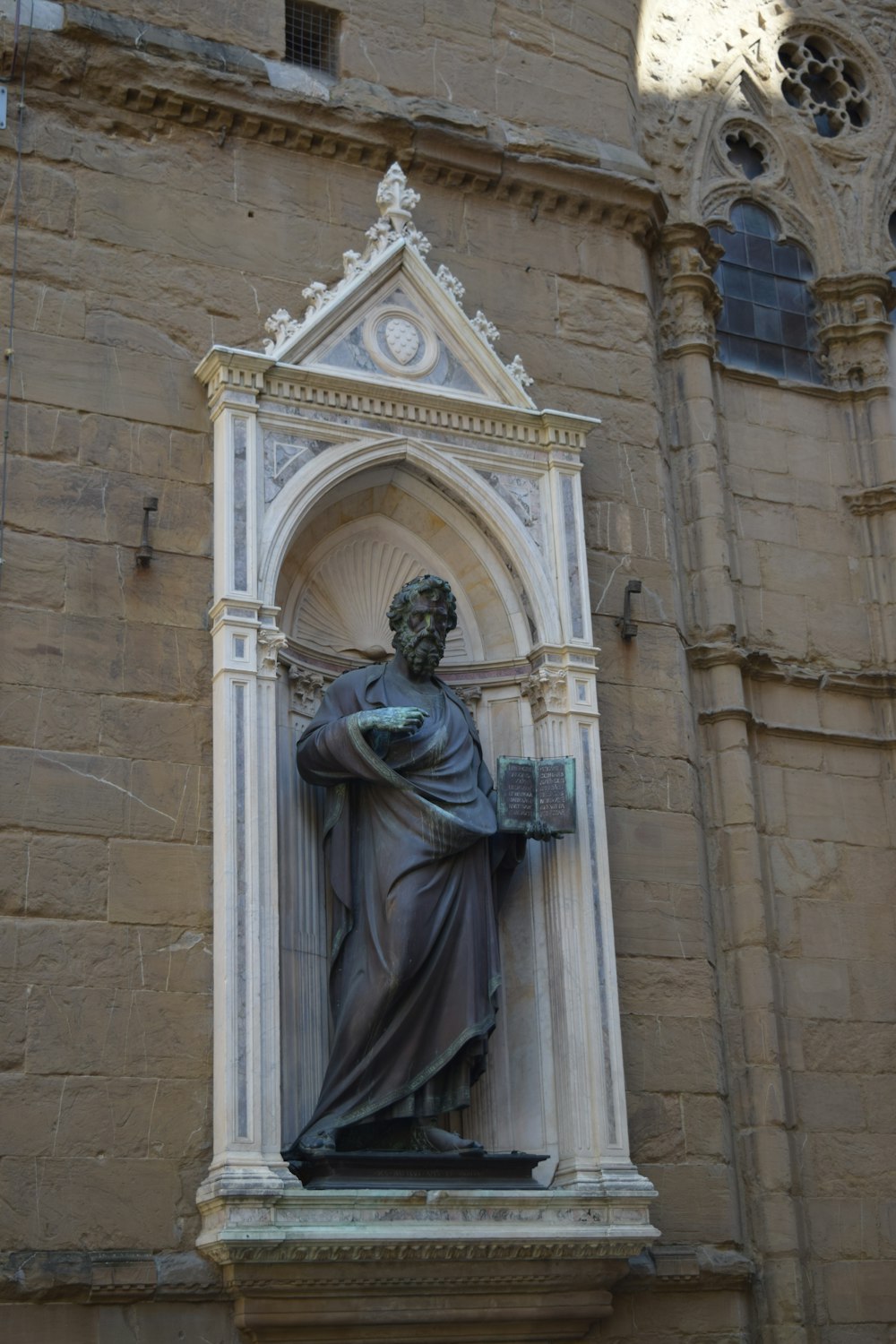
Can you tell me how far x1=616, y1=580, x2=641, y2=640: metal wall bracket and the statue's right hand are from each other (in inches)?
64.5

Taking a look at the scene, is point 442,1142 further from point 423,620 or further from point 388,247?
point 388,247

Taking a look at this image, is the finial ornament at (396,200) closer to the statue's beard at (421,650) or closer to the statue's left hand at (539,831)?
the statue's beard at (421,650)

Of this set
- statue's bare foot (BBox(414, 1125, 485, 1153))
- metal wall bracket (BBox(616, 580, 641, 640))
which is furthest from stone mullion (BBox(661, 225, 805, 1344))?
statue's bare foot (BBox(414, 1125, 485, 1153))

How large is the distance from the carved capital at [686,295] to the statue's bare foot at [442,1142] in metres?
4.84

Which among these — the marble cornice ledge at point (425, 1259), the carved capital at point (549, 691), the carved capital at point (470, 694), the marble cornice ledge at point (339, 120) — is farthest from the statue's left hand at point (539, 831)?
the marble cornice ledge at point (339, 120)

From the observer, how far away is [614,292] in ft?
34.9

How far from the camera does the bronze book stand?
883 cm

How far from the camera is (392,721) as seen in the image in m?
8.48

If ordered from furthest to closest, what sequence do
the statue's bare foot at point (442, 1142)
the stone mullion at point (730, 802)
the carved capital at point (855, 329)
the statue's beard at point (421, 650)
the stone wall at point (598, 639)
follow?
1. the carved capital at point (855, 329)
2. the stone mullion at point (730, 802)
3. the statue's beard at point (421, 650)
4. the statue's bare foot at point (442, 1142)
5. the stone wall at point (598, 639)

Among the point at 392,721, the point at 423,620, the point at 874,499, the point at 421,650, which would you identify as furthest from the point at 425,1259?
the point at 874,499

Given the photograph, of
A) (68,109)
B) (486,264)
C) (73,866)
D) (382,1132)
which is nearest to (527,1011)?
(382,1132)

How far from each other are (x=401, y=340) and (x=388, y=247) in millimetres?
477

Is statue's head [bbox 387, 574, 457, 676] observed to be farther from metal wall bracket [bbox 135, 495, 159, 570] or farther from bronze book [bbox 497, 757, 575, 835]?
metal wall bracket [bbox 135, 495, 159, 570]

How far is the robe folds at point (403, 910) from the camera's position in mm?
8336
